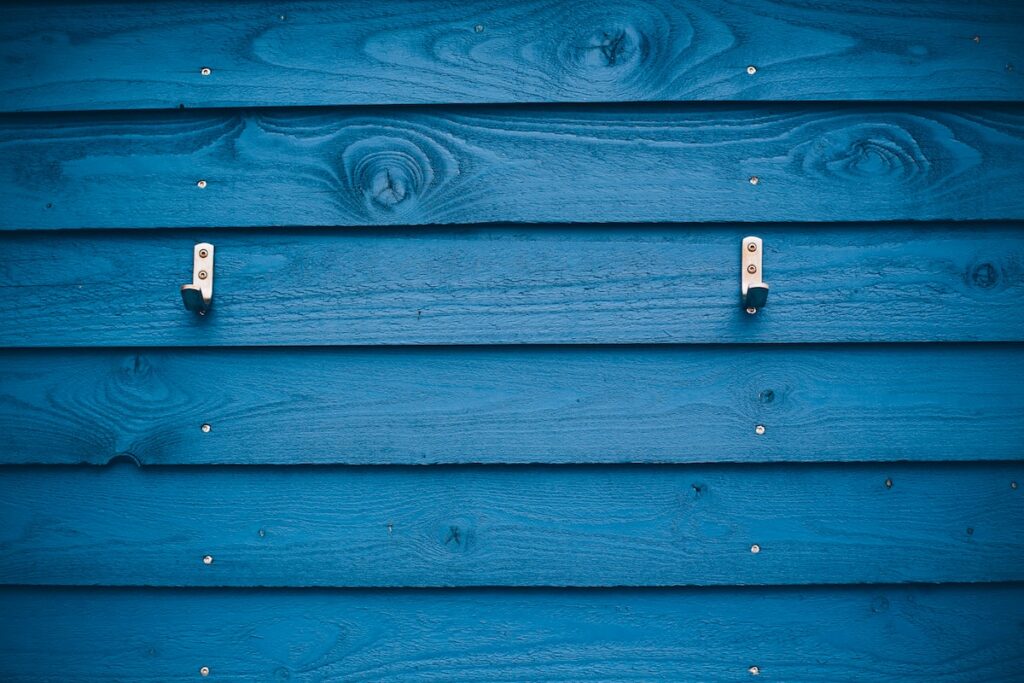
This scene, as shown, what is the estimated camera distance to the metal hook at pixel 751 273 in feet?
3.16

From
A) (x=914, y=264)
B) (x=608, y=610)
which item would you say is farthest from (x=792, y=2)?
(x=608, y=610)

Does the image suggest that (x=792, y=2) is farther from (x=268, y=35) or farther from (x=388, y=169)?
(x=268, y=35)

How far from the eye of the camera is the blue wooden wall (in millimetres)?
980

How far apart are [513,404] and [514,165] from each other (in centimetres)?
35

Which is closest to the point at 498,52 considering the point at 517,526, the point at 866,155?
the point at 866,155

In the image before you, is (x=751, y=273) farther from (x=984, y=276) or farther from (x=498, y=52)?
(x=498, y=52)

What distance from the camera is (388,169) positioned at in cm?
101

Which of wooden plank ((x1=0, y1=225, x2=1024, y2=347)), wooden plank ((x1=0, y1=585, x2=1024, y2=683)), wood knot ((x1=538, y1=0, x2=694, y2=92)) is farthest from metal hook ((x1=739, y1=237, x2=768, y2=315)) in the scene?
wooden plank ((x1=0, y1=585, x2=1024, y2=683))

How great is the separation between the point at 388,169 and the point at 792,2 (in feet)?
2.08

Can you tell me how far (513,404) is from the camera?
3.25ft

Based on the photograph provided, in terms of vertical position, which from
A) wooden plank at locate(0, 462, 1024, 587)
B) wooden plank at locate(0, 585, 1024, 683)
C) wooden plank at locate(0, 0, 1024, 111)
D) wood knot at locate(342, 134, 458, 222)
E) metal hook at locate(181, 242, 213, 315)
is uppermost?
wooden plank at locate(0, 0, 1024, 111)

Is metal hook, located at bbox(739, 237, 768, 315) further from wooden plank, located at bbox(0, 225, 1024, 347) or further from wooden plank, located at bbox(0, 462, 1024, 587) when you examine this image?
wooden plank, located at bbox(0, 462, 1024, 587)

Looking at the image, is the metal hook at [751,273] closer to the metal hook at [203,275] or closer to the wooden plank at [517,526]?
the wooden plank at [517,526]

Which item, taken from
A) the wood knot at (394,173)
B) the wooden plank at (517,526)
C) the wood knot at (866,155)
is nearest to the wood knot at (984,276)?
the wood knot at (866,155)
